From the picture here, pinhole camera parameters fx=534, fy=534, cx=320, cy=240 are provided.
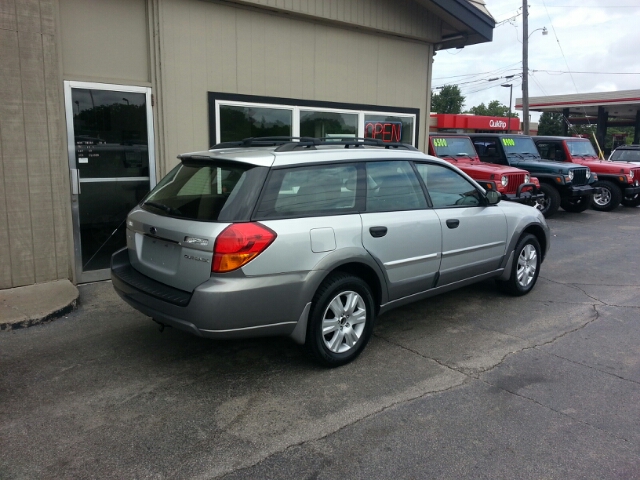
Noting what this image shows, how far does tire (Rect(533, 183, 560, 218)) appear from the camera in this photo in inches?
525

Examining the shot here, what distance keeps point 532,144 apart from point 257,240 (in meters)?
12.8

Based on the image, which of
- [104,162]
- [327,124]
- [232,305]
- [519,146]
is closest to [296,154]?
[232,305]

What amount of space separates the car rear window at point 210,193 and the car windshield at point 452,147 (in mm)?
8887

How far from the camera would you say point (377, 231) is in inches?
170

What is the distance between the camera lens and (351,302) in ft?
13.9

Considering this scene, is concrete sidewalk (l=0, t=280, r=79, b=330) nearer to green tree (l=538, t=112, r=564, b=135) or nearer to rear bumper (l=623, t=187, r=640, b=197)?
rear bumper (l=623, t=187, r=640, b=197)

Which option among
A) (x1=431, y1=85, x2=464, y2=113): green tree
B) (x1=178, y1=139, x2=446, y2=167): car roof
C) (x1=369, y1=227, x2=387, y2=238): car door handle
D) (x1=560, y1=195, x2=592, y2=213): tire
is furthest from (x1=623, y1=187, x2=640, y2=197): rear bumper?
(x1=431, y1=85, x2=464, y2=113): green tree

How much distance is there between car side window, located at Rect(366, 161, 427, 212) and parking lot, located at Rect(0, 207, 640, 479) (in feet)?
4.06

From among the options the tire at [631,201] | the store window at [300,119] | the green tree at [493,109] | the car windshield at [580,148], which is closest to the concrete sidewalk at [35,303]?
the store window at [300,119]

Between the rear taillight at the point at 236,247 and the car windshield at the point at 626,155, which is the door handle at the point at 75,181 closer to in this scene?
the rear taillight at the point at 236,247

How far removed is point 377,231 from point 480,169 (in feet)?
27.1

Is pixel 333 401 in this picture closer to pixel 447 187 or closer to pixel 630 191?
pixel 447 187

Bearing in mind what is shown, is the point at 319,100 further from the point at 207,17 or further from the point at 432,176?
the point at 432,176

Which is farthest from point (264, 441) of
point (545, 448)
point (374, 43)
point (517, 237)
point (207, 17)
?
point (374, 43)
